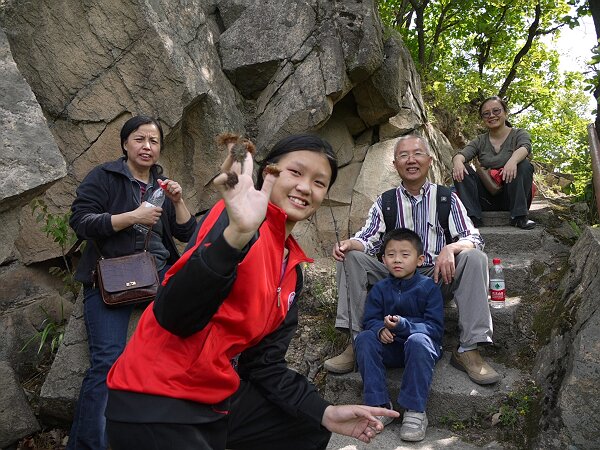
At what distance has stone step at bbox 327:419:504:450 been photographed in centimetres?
350

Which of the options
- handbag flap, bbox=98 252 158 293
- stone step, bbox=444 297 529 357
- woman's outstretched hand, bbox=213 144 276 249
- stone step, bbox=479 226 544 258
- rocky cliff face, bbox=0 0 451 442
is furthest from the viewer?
stone step, bbox=479 226 544 258

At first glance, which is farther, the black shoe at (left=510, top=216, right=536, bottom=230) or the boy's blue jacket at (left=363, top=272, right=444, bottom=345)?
the black shoe at (left=510, top=216, right=536, bottom=230)

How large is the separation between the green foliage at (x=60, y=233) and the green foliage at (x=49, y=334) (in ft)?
1.24

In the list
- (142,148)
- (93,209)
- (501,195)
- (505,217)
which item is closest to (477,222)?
(505,217)

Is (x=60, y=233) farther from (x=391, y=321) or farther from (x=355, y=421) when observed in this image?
(x=355, y=421)

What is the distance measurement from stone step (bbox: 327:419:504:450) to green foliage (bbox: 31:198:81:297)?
2656mm

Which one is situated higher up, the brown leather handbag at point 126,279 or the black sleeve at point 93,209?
the black sleeve at point 93,209

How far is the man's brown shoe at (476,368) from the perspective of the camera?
3.79m

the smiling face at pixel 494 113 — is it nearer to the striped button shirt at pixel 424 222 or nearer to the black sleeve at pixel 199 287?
the striped button shirt at pixel 424 222

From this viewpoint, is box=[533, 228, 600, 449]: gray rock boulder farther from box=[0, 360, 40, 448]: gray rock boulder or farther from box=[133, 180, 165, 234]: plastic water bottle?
box=[0, 360, 40, 448]: gray rock boulder

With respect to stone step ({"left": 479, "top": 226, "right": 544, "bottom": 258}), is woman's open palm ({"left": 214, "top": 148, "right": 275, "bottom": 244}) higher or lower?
higher

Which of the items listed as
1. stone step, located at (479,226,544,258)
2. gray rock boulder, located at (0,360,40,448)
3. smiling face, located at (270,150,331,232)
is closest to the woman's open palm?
smiling face, located at (270,150,331,232)

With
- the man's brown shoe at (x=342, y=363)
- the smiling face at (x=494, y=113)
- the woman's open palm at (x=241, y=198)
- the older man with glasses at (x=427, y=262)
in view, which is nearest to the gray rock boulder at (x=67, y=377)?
the man's brown shoe at (x=342, y=363)

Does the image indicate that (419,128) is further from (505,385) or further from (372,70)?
(505,385)
